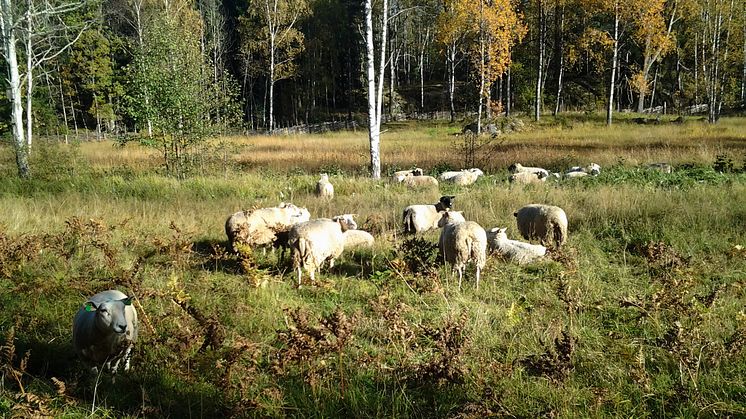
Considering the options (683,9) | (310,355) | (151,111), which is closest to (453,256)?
(310,355)

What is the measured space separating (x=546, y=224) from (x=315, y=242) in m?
3.50

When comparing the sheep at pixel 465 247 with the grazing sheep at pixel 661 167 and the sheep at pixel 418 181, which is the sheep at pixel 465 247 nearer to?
the sheep at pixel 418 181

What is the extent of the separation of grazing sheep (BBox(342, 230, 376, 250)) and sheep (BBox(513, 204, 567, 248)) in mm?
2477

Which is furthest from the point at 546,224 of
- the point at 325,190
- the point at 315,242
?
the point at 325,190

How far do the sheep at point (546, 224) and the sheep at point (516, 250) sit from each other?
0.28 meters

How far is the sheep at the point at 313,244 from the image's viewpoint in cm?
618

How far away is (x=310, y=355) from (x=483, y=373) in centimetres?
130

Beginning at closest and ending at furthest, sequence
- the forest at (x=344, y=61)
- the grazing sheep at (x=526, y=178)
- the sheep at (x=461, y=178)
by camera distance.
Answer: the grazing sheep at (x=526, y=178) < the sheep at (x=461, y=178) < the forest at (x=344, y=61)

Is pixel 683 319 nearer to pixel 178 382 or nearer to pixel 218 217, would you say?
pixel 178 382

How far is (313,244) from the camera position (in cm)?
627

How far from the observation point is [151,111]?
47.2 ft

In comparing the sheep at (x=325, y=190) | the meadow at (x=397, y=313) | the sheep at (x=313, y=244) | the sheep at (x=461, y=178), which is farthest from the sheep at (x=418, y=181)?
the sheep at (x=313, y=244)

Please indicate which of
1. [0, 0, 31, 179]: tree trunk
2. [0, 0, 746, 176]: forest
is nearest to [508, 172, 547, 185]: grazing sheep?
[0, 0, 746, 176]: forest

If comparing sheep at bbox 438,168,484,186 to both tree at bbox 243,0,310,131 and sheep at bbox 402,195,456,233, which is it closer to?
sheep at bbox 402,195,456,233
